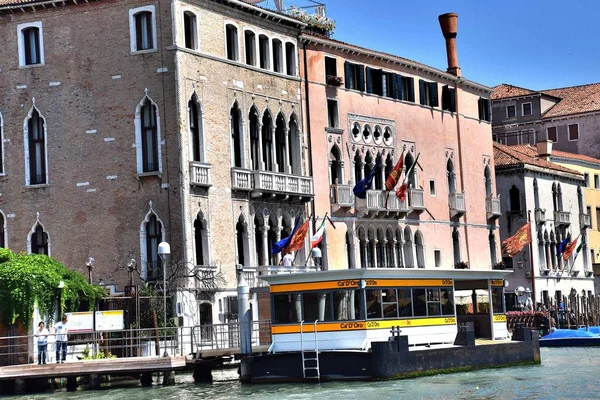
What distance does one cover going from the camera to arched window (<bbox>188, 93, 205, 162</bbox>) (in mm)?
42031

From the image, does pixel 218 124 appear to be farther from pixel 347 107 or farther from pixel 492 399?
pixel 492 399

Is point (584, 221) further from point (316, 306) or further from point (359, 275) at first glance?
point (359, 275)

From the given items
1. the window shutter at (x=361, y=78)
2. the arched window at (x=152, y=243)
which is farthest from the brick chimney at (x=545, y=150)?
the arched window at (x=152, y=243)

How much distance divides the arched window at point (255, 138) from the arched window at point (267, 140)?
2.01ft

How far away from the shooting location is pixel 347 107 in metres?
50.0

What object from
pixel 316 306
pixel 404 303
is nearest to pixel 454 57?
pixel 404 303

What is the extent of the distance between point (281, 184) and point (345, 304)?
12156 mm

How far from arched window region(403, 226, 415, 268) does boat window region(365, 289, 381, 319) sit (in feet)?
61.7

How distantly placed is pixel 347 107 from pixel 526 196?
1650cm

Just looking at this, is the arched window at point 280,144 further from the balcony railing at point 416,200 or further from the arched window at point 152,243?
the balcony railing at point 416,200

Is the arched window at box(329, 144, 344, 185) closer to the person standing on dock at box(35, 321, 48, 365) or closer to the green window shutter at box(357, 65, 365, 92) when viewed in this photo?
the green window shutter at box(357, 65, 365, 92)

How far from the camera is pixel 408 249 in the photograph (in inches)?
2078

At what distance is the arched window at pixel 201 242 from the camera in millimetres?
41688

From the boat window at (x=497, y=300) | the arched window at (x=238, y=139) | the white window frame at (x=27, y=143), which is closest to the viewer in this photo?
the boat window at (x=497, y=300)
